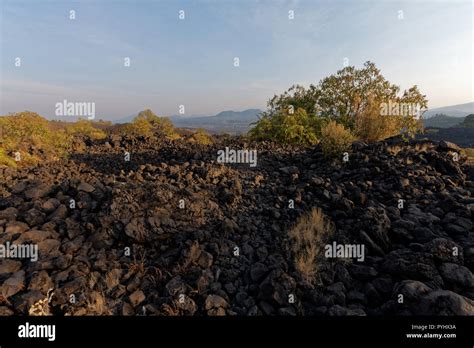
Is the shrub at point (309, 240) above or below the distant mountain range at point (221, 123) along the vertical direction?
below

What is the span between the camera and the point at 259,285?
11.3 feet

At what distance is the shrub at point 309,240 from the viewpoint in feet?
11.8

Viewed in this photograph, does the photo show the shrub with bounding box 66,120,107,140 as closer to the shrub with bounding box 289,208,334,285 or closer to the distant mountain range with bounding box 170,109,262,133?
the distant mountain range with bounding box 170,109,262,133

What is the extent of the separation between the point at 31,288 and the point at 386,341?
436 centimetres

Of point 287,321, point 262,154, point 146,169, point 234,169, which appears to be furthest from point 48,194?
point 262,154

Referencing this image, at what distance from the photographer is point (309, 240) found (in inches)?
164

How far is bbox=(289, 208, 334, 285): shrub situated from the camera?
361 centimetres

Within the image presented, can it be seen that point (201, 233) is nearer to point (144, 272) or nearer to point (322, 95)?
point (144, 272)

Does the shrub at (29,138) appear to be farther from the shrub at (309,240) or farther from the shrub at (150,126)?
the shrub at (309,240)

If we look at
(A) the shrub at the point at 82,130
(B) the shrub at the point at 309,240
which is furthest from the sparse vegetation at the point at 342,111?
(A) the shrub at the point at 82,130

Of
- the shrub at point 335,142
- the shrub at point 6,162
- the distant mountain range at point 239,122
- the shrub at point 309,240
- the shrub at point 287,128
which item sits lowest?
the shrub at point 309,240

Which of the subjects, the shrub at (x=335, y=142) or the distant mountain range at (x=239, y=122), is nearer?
the shrub at (x=335, y=142)

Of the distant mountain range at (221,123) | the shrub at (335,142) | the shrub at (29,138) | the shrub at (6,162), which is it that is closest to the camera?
the shrub at (6,162)

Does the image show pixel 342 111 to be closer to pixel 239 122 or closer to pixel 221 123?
pixel 239 122
